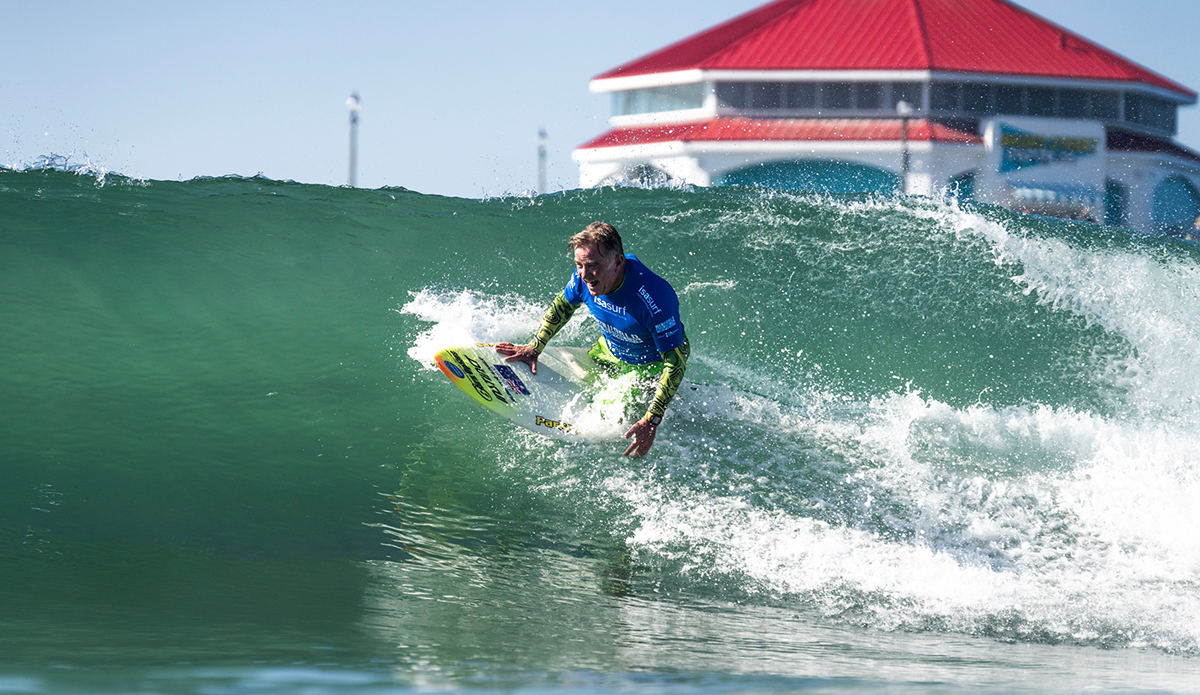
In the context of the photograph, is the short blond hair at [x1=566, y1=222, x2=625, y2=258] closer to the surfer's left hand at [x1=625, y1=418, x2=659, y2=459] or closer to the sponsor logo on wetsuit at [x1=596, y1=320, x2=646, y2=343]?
the sponsor logo on wetsuit at [x1=596, y1=320, x2=646, y2=343]

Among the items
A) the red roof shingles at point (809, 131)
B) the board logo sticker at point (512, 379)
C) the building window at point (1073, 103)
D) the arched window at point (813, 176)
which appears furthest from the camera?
the building window at point (1073, 103)

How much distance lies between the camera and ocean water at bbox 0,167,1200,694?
2.94m

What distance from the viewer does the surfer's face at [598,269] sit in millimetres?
4367

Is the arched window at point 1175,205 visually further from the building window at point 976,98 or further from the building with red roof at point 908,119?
the building window at point 976,98

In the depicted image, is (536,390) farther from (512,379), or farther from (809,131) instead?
(809,131)

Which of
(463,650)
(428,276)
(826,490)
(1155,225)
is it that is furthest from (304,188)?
(1155,225)

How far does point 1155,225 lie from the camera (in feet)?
117

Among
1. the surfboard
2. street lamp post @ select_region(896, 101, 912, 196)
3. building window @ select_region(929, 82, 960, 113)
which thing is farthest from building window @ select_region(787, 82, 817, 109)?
the surfboard

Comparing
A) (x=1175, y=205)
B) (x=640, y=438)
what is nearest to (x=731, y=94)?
(x=1175, y=205)

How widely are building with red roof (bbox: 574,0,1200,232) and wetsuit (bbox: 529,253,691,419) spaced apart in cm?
2986

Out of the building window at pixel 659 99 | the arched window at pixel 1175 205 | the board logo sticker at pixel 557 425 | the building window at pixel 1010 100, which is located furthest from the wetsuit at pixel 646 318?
the arched window at pixel 1175 205

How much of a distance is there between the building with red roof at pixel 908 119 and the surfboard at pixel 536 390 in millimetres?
29583

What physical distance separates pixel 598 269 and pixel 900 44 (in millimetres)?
34776

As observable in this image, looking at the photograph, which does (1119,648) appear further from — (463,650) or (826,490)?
(463,650)
